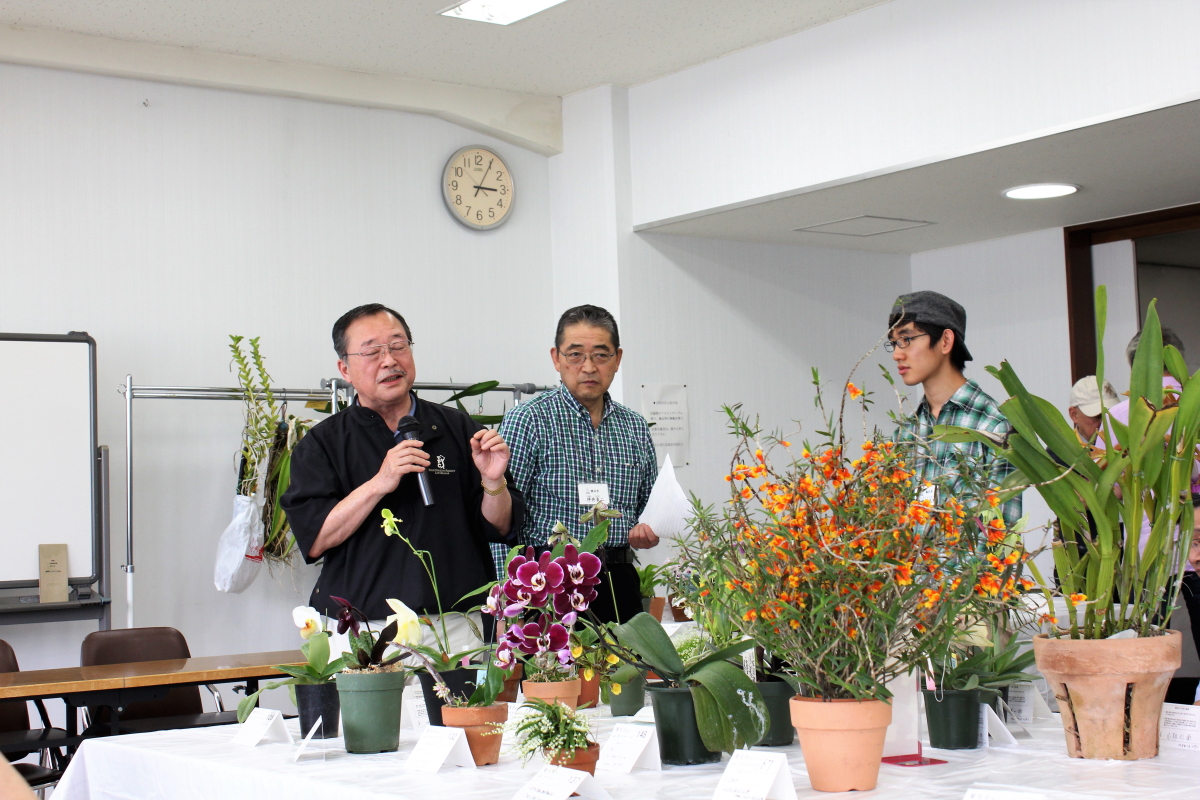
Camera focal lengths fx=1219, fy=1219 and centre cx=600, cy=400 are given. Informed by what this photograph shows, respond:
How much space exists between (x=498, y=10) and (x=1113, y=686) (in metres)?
3.55

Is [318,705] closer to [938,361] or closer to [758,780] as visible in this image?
[758,780]

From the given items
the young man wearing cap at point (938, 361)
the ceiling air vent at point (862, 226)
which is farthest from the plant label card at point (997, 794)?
the ceiling air vent at point (862, 226)

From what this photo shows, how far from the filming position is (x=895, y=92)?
4414 millimetres

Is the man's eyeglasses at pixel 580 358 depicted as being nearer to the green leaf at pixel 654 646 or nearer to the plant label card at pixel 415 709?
the plant label card at pixel 415 709

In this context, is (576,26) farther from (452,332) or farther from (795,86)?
(452,332)

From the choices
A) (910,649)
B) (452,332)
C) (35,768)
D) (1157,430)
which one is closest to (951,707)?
(910,649)

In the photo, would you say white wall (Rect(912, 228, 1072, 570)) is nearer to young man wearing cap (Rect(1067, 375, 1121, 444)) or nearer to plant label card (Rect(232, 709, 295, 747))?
young man wearing cap (Rect(1067, 375, 1121, 444))

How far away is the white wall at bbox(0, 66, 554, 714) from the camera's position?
443 centimetres

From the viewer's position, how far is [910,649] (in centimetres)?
138

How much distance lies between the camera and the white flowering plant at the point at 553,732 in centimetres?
145

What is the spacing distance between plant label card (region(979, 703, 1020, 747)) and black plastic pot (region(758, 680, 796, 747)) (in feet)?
0.80

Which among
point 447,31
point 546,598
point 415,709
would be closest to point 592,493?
point 415,709

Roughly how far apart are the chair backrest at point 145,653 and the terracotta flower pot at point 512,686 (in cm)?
224

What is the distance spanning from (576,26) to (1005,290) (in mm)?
2655
